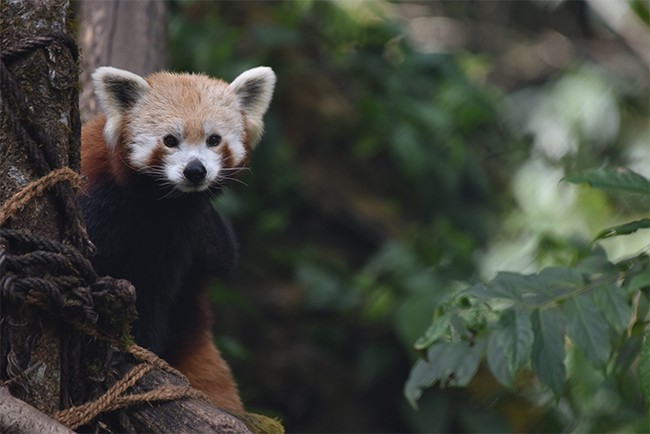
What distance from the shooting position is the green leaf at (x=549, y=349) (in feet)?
7.95

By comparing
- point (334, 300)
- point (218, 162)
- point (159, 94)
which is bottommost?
point (334, 300)

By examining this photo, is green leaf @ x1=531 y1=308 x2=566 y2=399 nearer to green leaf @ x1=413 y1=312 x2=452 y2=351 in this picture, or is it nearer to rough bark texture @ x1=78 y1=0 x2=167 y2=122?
green leaf @ x1=413 y1=312 x2=452 y2=351

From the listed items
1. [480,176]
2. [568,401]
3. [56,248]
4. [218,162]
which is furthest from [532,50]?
[56,248]

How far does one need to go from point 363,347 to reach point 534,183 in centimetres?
168

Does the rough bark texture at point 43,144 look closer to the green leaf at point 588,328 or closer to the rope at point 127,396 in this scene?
Result: the rope at point 127,396

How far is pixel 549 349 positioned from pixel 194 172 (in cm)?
108

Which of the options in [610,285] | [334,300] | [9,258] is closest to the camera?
[9,258]

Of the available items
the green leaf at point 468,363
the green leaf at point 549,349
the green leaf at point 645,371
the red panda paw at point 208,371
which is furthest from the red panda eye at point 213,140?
the green leaf at point 645,371

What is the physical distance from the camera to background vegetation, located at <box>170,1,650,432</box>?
4949 millimetres

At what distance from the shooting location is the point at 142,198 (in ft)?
8.96

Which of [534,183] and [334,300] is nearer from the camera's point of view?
[334,300]

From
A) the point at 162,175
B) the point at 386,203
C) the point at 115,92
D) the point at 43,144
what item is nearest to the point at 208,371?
the point at 162,175

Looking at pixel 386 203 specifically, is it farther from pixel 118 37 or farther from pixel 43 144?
pixel 43 144

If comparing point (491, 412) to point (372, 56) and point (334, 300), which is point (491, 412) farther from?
point (372, 56)
